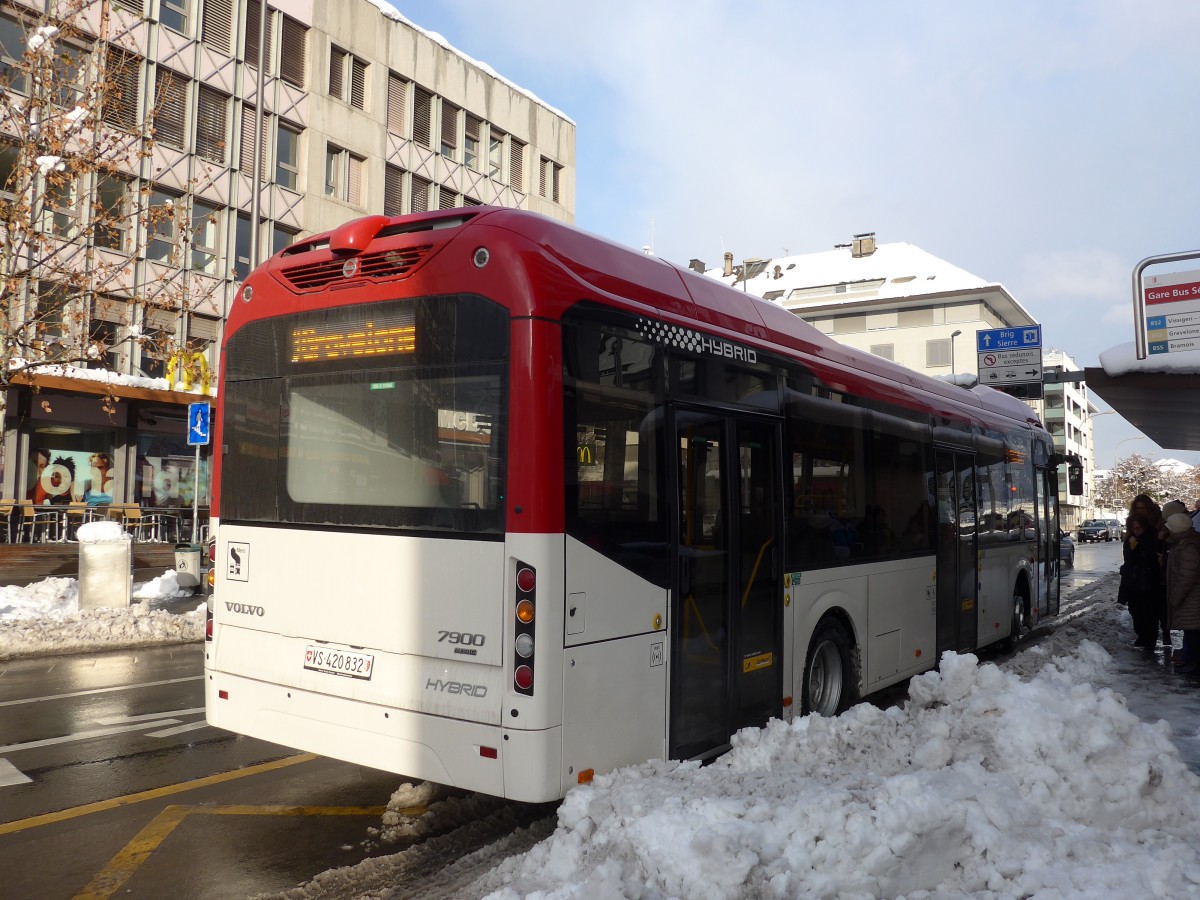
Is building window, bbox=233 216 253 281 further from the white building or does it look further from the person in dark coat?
the white building

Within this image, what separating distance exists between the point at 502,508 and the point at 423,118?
33.5m

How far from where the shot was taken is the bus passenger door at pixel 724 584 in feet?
18.6

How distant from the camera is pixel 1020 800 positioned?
4.41 metres

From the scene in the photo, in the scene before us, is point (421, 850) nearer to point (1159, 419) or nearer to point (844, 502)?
point (844, 502)

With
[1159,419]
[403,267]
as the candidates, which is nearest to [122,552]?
[403,267]

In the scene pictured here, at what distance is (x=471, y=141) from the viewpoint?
3728cm

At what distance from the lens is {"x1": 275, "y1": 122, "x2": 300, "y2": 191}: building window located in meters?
30.5

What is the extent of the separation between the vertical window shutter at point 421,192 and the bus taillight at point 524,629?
32254mm

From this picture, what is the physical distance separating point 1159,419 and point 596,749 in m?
12.1

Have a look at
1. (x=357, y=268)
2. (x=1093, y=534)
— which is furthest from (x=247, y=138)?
(x=1093, y=534)

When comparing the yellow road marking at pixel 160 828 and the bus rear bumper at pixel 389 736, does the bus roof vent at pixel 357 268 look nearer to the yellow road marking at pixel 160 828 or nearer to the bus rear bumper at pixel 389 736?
the bus rear bumper at pixel 389 736

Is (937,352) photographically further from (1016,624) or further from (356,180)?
(1016,624)

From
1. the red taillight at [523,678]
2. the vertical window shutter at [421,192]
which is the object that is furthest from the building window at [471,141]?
the red taillight at [523,678]

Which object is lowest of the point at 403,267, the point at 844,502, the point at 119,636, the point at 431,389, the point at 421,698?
the point at 119,636
